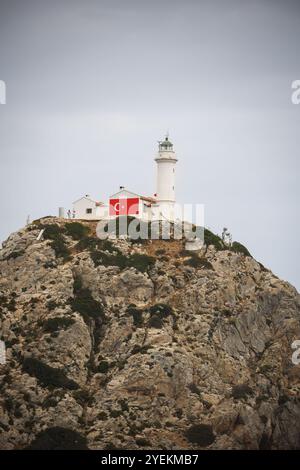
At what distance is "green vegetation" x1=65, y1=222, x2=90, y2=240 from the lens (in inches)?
5123

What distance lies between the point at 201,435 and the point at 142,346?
967cm

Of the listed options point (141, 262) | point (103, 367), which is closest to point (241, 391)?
point (103, 367)

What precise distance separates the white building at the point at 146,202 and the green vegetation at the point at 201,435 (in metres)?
24.3

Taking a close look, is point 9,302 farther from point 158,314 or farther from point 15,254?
point 158,314

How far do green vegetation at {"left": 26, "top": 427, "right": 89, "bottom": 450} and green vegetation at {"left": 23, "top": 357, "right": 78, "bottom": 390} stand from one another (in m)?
4.36

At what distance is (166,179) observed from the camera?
136 meters

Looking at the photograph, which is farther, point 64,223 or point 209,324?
point 64,223

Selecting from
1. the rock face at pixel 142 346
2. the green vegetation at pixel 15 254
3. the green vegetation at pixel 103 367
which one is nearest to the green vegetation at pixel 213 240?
the rock face at pixel 142 346

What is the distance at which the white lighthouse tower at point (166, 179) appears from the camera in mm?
134625
